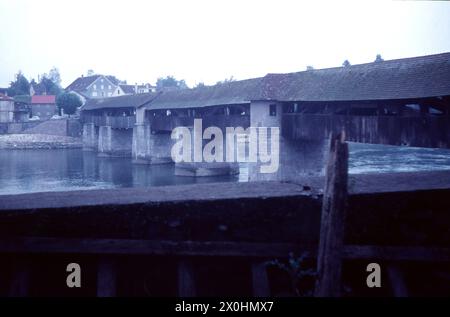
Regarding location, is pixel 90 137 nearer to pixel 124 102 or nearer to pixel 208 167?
pixel 124 102

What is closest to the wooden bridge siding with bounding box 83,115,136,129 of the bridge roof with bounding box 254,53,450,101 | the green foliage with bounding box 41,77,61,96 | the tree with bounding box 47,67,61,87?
the bridge roof with bounding box 254,53,450,101

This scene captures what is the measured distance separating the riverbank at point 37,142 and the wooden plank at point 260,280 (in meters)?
39.8

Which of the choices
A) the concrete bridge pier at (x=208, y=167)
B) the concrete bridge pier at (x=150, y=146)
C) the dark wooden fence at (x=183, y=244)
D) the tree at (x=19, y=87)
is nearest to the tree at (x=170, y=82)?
the tree at (x=19, y=87)

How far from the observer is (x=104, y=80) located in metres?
52.8

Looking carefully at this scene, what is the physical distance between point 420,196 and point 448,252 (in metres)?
0.35

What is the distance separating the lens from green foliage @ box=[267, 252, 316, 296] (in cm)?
199

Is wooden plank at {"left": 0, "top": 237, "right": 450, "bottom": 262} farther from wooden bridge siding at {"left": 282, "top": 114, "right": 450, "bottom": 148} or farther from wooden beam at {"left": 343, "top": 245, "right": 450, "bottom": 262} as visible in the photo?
wooden bridge siding at {"left": 282, "top": 114, "right": 450, "bottom": 148}

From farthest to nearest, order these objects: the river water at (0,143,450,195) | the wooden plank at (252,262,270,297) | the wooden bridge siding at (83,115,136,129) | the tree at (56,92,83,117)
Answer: the tree at (56,92,83,117) < the wooden bridge siding at (83,115,136,129) < the river water at (0,143,450,195) < the wooden plank at (252,262,270,297)

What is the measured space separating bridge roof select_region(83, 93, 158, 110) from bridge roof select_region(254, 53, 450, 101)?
39.2 ft

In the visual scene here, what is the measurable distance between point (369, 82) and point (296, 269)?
12.3 meters

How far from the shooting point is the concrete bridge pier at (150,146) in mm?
26438

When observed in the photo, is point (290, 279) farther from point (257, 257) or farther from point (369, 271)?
point (369, 271)

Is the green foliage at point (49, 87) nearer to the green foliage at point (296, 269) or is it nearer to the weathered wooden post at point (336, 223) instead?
the green foliage at point (296, 269)

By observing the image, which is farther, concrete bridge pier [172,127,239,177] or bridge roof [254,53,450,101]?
concrete bridge pier [172,127,239,177]
